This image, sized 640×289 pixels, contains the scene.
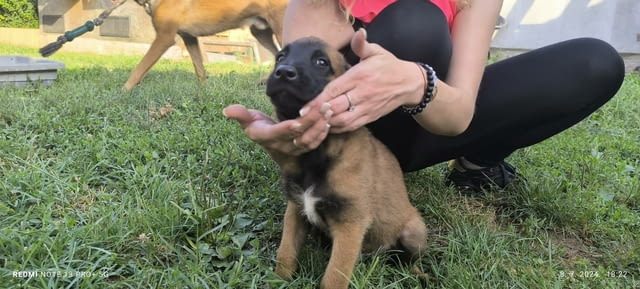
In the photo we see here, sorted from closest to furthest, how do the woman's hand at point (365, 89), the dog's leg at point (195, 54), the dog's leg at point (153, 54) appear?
the woman's hand at point (365, 89) < the dog's leg at point (153, 54) < the dog's leg at point (195, 54)

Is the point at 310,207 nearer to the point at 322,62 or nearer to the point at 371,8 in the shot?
the point at 322,62

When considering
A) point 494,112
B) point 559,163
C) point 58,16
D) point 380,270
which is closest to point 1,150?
point 380,270

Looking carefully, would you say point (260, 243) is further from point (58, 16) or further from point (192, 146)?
point (58, 16)

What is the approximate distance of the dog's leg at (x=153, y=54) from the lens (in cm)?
434

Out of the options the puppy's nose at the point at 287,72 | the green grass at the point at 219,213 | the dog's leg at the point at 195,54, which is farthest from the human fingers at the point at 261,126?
the dog's leg at the point at 195,54

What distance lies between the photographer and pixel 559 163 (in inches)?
102

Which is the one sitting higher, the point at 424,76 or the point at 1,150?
the point at 424,76

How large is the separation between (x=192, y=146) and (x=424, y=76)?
1494 mm

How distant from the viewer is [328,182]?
1472mm

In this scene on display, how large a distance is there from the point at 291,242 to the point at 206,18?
430cm

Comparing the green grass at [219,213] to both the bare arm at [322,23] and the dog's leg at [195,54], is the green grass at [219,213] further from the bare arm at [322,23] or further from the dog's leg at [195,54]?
the dog's leg at [195,54]

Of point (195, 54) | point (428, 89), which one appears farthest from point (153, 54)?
point (428, 89)

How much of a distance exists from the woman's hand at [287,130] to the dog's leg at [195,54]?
355 cm

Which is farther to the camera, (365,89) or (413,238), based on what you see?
(413,238)
